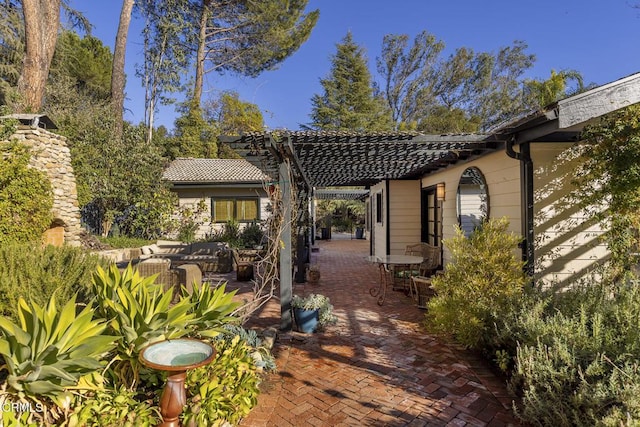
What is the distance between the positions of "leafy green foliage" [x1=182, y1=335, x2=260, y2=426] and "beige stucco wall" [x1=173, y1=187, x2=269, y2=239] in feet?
36.1

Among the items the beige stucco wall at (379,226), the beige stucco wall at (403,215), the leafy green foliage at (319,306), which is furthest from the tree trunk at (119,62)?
the leafy green foliage at (319,306)

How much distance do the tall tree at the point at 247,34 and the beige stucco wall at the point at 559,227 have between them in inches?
642

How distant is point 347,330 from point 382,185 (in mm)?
6040

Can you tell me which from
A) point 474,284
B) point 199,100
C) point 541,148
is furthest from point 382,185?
point 199,100

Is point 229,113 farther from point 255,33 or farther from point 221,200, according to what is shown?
point 221,200

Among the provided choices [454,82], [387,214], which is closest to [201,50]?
[387,214]

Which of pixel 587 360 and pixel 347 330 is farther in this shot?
pixel 347 330

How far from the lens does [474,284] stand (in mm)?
3936

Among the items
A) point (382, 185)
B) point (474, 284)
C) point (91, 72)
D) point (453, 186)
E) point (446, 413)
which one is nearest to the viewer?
point (446, 413)

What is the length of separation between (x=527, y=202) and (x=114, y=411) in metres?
4.83

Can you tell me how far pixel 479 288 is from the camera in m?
3.93

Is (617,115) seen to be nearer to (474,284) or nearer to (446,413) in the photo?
(474,284)

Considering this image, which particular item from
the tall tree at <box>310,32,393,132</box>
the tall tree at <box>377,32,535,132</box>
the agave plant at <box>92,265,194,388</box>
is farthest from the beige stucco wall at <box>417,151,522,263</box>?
the tall tree at <box>310,32,393,132</box>

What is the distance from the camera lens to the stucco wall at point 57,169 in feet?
26.7
